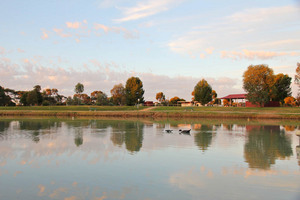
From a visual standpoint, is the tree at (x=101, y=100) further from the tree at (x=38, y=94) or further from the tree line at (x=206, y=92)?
the tree at (x=38, y=94)

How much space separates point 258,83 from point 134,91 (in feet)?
159

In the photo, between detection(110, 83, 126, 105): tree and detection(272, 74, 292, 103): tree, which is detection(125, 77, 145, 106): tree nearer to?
detection(110, 83, 126, 105): tree

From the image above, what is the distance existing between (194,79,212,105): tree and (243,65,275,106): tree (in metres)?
20.4

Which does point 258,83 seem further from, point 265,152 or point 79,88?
point 79,88

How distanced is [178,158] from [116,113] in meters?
58.0

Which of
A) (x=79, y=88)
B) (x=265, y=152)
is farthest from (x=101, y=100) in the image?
(x=265, y=152)

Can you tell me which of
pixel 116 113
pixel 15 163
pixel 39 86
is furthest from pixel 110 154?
pixel 39 86

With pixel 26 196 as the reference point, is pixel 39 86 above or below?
above

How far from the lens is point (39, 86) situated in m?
118

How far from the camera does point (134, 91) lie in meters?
114

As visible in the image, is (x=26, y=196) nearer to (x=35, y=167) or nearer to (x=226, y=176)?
(x=35, y=167)

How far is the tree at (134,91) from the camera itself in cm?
11419

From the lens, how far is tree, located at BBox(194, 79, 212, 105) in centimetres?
10619

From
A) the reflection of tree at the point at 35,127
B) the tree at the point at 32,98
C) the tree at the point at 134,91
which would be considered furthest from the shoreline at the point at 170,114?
the tree at the point at 134,91
